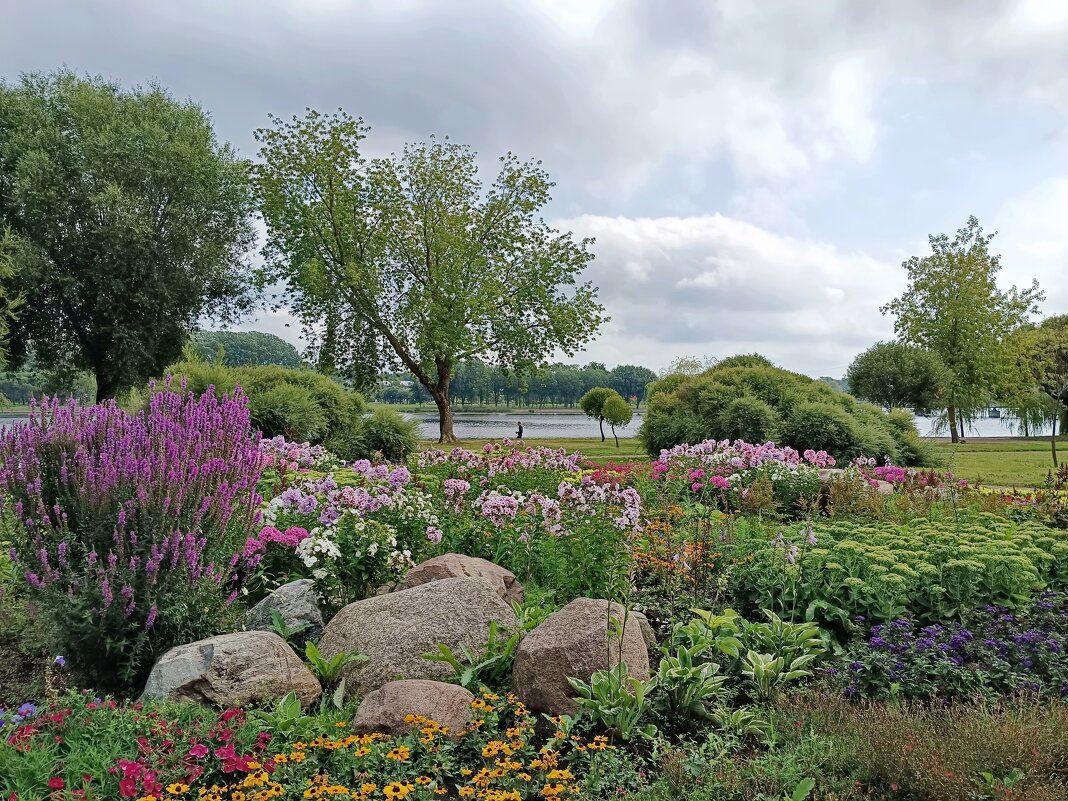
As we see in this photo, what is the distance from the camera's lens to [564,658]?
3967 mm

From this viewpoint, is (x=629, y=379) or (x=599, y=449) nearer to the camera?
(x=599, y=449)

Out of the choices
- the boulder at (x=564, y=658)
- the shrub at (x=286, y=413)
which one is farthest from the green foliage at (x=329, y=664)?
the shrub at (x=286, y=413)

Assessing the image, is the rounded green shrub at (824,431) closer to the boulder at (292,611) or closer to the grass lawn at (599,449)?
the grass lawn at (599,449)

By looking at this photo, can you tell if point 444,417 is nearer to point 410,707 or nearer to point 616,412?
point 616,412

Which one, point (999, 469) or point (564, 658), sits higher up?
point (999, 469)

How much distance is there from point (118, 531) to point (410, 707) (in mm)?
2068

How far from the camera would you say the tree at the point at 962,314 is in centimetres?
3138

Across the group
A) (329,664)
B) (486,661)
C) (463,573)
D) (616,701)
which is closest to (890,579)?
(616,701)

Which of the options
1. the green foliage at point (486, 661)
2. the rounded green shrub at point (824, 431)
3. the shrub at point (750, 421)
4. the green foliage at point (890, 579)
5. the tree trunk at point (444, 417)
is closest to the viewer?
the green foliage at point (486, 661)

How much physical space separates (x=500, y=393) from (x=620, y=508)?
77.7m

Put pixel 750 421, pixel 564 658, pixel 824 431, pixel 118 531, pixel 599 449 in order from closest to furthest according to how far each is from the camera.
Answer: pixel 564 658 → pixel 118 531 → pixel 824 431 → pixel 750 421 → pixel 599 449

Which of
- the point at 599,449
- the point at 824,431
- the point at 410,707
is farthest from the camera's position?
the point at 599,449

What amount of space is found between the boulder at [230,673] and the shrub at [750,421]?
14.1m

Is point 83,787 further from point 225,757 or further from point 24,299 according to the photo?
point 24,299
